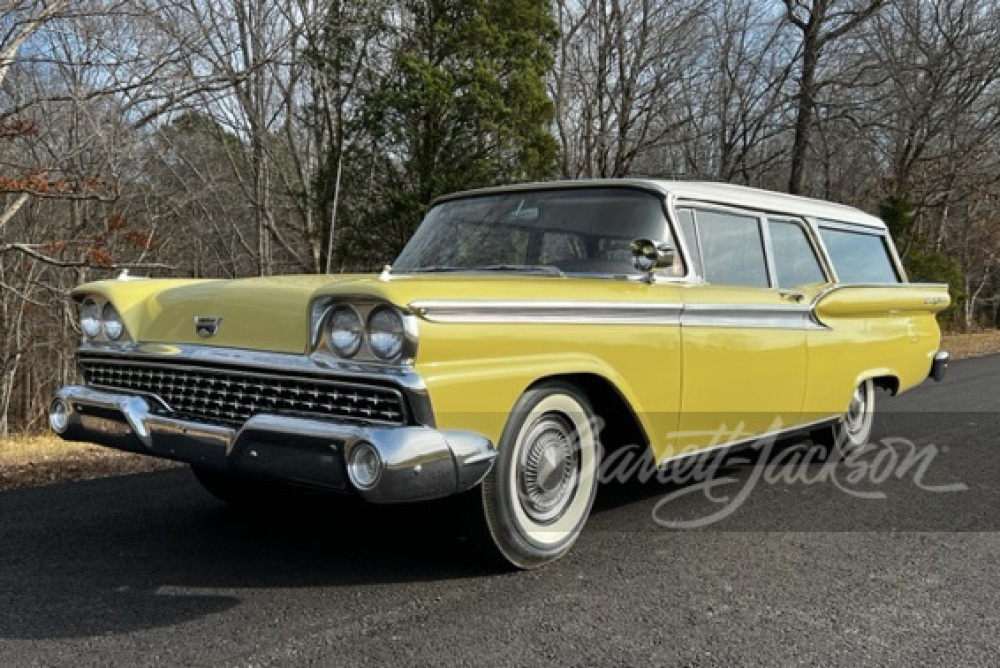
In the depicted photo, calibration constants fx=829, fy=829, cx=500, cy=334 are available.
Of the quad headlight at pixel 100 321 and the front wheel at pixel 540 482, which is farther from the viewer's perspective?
the quad headlight at pixel 100 321

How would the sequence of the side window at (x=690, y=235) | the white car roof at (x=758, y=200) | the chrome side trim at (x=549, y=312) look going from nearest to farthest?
the chrome side trim at (x=549, y=312)
the side window at (x=690, y=235)
the white car roof at (x=758, y=200)

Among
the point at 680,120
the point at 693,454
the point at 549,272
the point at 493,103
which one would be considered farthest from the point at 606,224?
the point at 680,120

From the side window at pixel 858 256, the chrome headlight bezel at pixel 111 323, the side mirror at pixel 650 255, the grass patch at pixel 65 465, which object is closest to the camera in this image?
the chrome headlight bezel at pixel 111 323

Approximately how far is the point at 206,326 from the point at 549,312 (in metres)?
1.31

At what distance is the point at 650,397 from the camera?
11.9ft

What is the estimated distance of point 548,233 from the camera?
13.5 ft

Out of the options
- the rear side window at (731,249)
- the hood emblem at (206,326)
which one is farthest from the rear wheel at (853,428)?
the hood emblem at (206,326)

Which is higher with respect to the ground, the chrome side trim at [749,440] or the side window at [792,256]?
the side window at [792,256]

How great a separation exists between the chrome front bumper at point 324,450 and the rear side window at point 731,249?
187 centimetres

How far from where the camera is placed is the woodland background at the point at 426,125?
12477mm

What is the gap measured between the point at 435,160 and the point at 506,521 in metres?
13.6

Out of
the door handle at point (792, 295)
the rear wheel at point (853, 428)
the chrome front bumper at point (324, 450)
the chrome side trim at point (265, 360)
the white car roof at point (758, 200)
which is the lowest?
the rear wheel at point (853, 428)

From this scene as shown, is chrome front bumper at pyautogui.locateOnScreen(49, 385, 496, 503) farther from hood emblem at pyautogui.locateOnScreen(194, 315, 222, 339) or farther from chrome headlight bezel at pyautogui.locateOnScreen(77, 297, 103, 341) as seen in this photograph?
chrome headlight bezel at pyautogui.locateOnScreen(77, 297, 103, 341)

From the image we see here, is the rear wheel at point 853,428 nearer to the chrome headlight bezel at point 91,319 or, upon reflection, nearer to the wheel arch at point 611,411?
the wheel arch at point 611,411
